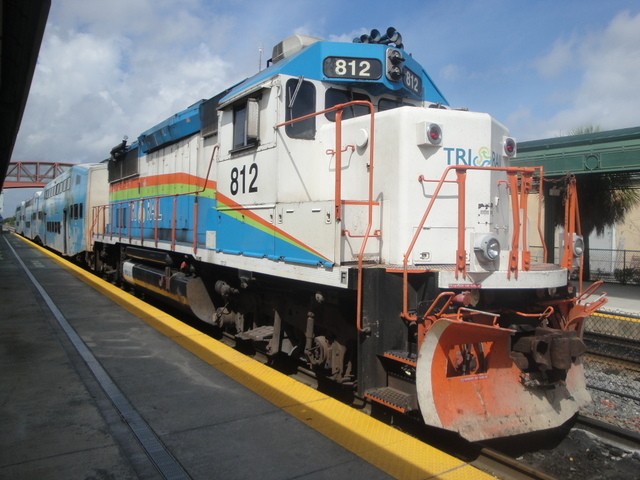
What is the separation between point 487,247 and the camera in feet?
12.8

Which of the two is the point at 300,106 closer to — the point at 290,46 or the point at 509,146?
the point at 290,46

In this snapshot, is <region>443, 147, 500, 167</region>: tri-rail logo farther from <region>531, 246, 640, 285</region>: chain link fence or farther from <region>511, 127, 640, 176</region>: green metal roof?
<region>531, 246, 640, 285</region>: chain link fence

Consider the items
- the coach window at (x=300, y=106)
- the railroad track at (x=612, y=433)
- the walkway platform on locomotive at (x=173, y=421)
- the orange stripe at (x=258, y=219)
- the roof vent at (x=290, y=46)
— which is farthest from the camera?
the roof vent at (x=290, y=46)

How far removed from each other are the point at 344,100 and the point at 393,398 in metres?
3.09

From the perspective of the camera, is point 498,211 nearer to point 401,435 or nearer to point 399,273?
point 399,273

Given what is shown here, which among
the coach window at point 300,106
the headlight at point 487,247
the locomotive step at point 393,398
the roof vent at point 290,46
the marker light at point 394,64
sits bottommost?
the locomotive step at point 393,398

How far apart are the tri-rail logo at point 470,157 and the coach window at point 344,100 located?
1.22m

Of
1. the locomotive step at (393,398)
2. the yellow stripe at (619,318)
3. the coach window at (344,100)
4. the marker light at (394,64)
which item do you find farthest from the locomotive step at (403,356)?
the yellow stripe at (619,318)

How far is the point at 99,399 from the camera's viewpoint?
4.10 m

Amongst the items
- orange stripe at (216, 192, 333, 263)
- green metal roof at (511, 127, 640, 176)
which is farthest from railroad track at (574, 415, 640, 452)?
green metal roof at (511, 127, 640, 176)

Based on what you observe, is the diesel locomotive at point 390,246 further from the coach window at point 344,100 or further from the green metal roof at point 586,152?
the green metal roof at point 586,152

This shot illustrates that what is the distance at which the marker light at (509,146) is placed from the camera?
5098mm

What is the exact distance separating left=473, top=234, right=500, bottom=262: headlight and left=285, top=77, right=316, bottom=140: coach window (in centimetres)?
213

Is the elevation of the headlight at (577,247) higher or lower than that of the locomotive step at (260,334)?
higher
